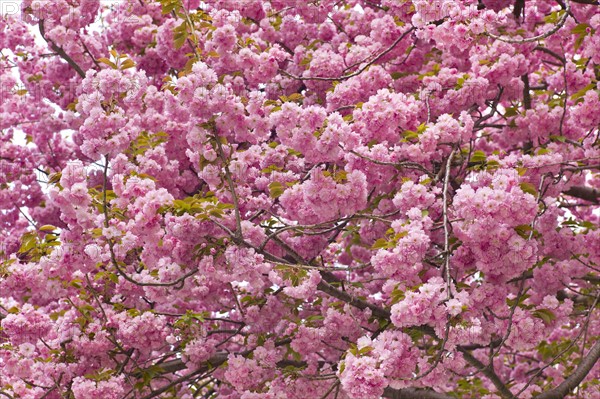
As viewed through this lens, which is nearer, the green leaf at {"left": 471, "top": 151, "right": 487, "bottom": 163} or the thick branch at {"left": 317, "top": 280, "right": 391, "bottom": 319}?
the green leaf at {"left": 471, "top": 151, "right": 487, "bottom": 163}

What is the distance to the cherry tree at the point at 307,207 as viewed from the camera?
4.20m

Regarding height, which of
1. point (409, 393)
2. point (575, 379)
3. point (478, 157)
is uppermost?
point (478, 157)

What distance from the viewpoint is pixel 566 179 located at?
5.70m

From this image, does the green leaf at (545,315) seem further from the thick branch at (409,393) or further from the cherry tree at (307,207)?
the thick branch at (409,393)

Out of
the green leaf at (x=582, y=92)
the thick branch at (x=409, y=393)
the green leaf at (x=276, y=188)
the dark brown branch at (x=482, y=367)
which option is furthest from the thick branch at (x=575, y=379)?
the green leaf at (x=276, y=188)

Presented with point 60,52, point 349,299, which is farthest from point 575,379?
point 60,52

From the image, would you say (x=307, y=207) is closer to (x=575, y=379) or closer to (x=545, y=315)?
(x=545, y=315)

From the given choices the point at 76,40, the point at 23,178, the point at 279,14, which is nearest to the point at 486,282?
the point at 279,14

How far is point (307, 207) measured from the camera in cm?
469

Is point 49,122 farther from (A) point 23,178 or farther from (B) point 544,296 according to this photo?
(B) point 544,296

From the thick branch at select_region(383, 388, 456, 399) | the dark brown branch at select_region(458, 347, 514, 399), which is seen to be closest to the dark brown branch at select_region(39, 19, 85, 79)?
the thick branch at select_region(383, 388, 456, 399)

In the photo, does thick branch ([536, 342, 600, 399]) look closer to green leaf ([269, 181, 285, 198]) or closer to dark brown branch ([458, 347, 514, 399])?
dark brown branch ([458, 347, 514, 399])

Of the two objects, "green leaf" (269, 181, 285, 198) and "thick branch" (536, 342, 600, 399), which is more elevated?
"green leaf" (269, 181, 285, 198)

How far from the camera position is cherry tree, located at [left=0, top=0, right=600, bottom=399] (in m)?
4.20
